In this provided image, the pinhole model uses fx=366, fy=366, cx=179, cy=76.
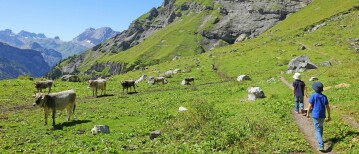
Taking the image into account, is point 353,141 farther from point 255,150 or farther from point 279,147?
point 255,150

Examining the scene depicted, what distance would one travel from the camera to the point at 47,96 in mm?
34031

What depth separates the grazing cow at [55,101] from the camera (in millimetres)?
33781

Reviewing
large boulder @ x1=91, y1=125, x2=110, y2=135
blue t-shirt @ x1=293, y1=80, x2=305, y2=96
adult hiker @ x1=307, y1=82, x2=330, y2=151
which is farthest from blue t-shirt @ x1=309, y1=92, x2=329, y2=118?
large boulder @ x1=91, y1=125, x2=110, y2=135

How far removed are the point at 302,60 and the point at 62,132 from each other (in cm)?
5476

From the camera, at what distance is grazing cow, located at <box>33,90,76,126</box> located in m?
33.8

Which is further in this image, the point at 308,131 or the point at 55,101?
the point at 55,101

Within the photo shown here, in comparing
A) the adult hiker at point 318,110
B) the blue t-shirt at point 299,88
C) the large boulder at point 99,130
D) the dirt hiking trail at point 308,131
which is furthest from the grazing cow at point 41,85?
the adult hiker at point 318,110

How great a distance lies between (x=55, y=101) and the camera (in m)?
34.5

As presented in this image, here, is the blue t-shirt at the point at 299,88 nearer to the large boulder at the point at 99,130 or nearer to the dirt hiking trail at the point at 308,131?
the dirt hiking trail at the point at 308,131

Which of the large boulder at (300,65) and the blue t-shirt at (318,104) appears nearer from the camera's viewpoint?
the blue t-shirt at (318,104)

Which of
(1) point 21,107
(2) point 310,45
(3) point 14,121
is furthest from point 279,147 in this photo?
(2) point 310,45

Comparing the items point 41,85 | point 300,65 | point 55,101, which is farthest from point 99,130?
point 300,65

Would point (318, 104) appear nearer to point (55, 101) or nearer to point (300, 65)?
point (55, 101)

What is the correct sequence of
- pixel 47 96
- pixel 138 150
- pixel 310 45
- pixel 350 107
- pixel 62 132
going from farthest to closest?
pixel 310 45
pixel 47 96
pixel 62 132
pixel 350 107
pixel 138 150
